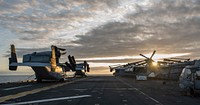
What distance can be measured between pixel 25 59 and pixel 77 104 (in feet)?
124

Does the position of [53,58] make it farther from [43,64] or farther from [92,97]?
[92,97]

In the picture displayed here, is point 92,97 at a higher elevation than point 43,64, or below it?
below

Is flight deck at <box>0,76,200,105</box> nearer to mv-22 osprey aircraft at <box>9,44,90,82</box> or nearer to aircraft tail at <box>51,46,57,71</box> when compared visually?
mv-22 osprey aircraft at <box>9,44,90,82</box>

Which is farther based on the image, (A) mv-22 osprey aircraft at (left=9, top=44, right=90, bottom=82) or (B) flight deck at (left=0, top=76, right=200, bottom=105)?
(A) mv-22 osprey aircraft at (left=9, top=44, right=90, bottom=82)

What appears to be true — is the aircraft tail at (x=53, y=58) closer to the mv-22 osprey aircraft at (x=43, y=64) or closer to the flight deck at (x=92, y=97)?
the mv-22 osprey aircraft at (x=43, y=64)

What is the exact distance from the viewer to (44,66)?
5147 centimetres

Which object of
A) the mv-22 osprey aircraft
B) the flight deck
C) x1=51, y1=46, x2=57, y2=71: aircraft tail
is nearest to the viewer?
the flight deck

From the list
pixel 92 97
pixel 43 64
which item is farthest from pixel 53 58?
pixel 92 97

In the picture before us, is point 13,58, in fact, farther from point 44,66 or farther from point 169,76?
point 169,76

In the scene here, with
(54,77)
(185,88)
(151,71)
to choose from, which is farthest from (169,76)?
(185,88)

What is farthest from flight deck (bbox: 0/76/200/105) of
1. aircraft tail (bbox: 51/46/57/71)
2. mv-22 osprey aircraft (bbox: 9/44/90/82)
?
aircraft tail (bbox: 51/46/57/71)

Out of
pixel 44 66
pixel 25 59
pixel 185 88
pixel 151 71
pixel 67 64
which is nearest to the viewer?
pixel 185 88

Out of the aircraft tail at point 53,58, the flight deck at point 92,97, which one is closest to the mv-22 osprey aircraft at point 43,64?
the aircraft tail at point 53,58

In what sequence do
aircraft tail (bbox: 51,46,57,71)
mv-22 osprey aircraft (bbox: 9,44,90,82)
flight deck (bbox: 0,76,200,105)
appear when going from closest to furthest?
flight deck (bbox: 0,76,200,105)
mv-22 osprey aircraft (bbox: 9,44,90,82)
aircraft tail (bbox: 51,46,57,71)
